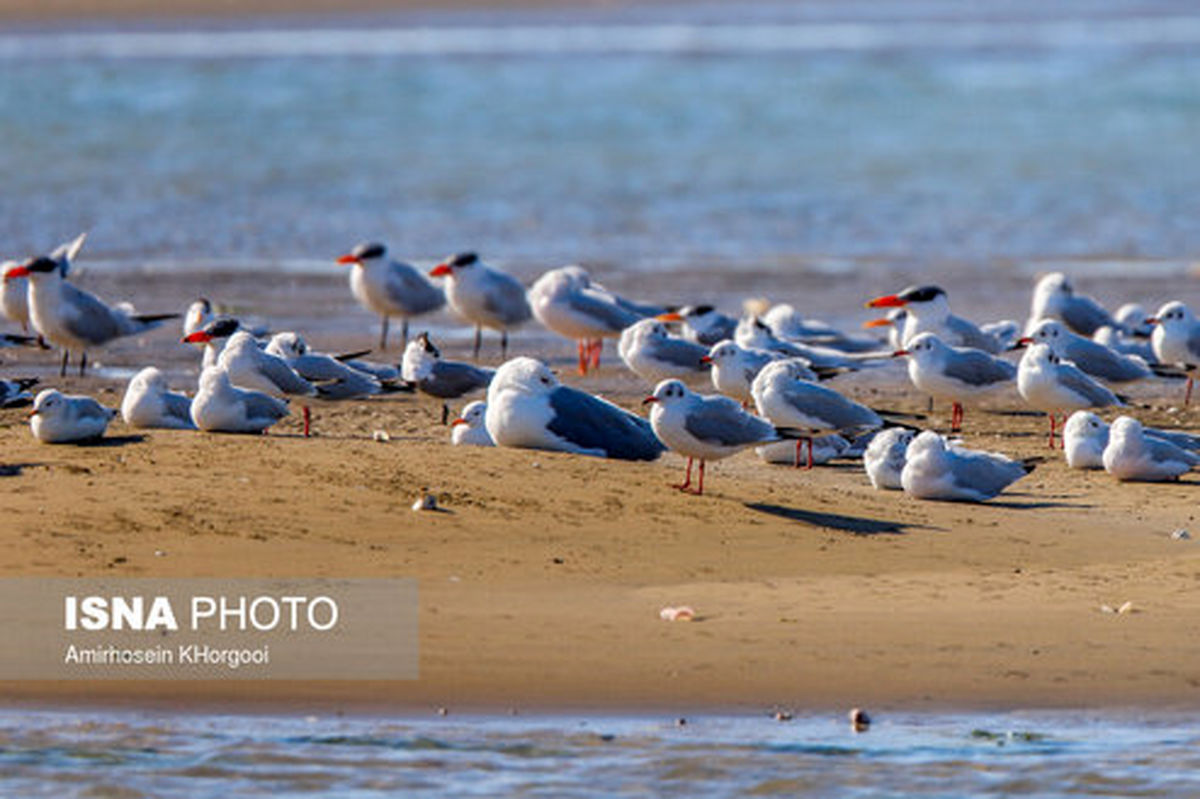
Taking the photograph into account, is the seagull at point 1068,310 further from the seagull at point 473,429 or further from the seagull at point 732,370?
the seagull at point 473,429

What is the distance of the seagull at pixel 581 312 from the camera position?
15.4 m

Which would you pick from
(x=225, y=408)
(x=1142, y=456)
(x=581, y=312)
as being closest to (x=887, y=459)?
(x=1142, y=456)

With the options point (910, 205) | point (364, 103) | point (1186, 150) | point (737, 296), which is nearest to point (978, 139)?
point (1186, 150)

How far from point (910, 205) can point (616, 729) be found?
1718 centimetres

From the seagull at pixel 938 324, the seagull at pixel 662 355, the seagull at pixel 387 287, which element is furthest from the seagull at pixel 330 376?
the seagull at pixel 387 287

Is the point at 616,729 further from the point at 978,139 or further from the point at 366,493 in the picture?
the point at 978,139

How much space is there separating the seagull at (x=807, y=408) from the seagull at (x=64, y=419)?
3.09m

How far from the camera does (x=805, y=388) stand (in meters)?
11.4

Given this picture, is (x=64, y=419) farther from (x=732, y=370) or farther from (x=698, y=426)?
(x=732, y=370)

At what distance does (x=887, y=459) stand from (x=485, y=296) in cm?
575

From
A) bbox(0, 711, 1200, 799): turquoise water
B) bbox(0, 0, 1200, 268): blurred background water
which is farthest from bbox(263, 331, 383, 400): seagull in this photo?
bbox(0, 0, 1200, 268): blurred background water

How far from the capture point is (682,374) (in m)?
13.6

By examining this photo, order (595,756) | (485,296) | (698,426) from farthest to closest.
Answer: (485,296) → (698,426) → (595,756)

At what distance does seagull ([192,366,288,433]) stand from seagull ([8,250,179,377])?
3.76 meters
